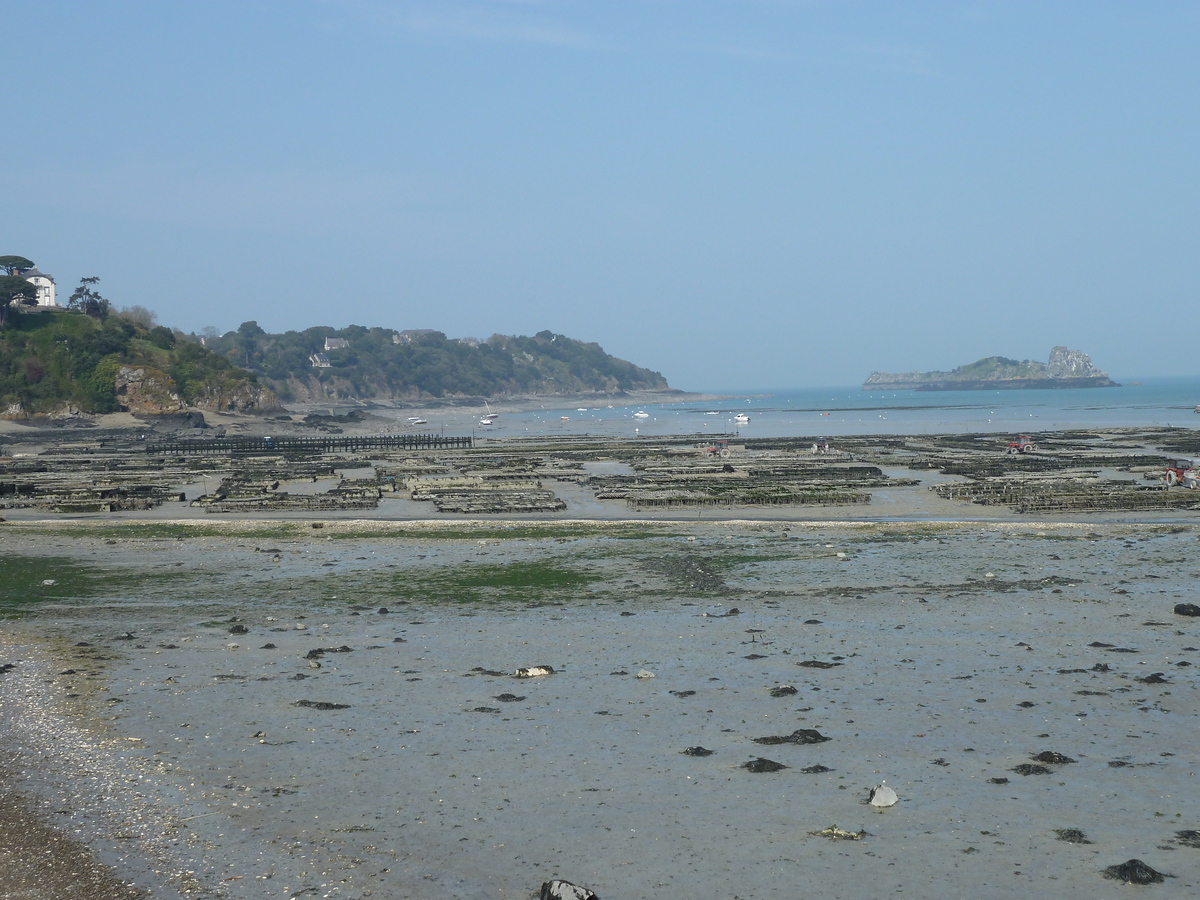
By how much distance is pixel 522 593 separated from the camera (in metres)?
25.2

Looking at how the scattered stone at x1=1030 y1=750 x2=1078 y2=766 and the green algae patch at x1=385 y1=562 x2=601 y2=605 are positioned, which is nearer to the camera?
the scattered stone at x1=1030 y1=750 x2=1078 y2=766

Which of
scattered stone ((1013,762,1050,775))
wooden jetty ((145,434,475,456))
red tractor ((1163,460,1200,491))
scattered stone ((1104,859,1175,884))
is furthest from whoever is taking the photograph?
wooden jetty ((145,434,475,456))

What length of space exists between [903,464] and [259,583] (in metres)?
46.2

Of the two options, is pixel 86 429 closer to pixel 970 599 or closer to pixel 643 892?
pixel 970 599

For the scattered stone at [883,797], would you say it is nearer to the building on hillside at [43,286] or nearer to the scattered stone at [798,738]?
the scattered stone at [798,738]

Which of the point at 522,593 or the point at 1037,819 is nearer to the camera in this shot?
the point at 1037,819

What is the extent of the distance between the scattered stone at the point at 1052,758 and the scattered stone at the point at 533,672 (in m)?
7.43

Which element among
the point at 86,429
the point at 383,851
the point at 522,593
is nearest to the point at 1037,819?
the point at 383,851

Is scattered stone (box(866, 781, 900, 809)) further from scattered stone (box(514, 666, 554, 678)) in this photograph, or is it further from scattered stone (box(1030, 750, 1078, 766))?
scattered stone (box(514, 666, 554, 678))

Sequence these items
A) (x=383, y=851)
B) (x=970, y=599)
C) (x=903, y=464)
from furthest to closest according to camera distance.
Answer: (x=903, y=464)
(x=970, y=599)
(x=383, y=851)

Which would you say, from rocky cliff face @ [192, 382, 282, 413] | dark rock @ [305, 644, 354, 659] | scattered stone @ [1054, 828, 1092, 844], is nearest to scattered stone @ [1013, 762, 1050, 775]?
scattered stone @ [1054, 828, 1092, 844]

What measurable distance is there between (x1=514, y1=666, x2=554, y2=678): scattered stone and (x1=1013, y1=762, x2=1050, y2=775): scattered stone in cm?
736

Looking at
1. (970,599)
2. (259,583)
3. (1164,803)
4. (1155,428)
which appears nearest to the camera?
(1164,803)

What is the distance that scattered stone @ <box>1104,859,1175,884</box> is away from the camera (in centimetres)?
1012
